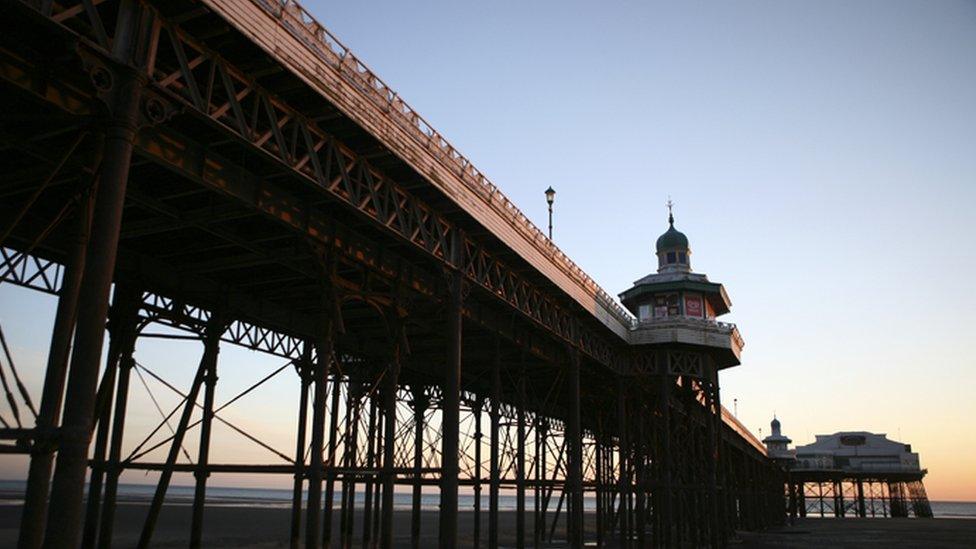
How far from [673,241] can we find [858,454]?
3692 inches

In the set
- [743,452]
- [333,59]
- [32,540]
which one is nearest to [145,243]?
[333,59]

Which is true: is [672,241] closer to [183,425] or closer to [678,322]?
[678,322]

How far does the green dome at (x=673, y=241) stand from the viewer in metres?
49.2

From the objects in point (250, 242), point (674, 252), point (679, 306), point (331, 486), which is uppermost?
point (674, 252)

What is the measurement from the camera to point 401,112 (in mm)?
18203

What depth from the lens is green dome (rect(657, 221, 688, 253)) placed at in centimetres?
4922

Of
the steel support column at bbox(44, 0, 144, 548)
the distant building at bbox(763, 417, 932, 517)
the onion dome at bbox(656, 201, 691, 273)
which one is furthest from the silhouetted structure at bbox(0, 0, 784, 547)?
the distant building at bbox(763, 417, 932, 517)

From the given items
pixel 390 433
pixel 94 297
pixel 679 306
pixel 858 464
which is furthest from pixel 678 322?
pixel 858 464

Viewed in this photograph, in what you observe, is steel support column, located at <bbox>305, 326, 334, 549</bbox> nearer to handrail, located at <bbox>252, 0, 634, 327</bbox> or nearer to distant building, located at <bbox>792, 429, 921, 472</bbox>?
handrail, located at <bbox>252, 0, 634, 327</bbox>

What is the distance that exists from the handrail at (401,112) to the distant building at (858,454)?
10802 centimetres

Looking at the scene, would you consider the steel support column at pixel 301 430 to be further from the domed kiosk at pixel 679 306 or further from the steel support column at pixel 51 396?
the domed kiosk at pixel 679 306

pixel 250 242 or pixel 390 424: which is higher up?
pixel 250 242

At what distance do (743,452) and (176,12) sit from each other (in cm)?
7014

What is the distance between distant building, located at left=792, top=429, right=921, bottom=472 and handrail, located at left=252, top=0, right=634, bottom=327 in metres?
108
